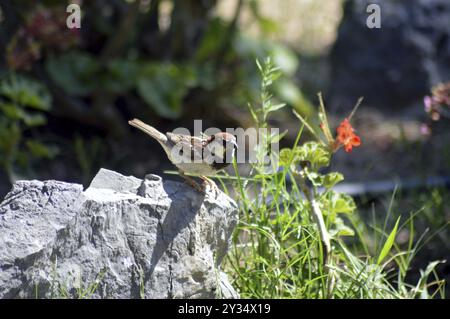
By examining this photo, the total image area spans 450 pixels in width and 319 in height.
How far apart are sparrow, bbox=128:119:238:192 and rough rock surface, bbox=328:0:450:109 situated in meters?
4.11

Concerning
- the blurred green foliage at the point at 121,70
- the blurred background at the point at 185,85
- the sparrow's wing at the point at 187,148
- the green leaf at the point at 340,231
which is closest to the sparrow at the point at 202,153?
the sparrow's wing at the point at 187,148

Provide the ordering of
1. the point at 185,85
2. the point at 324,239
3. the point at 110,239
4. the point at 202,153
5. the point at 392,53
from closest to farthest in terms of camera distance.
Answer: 1. the point at 110,239
2. the point at 202,153
3. the point at 324,239
4. the point at 185,85
5. the point at 392,53

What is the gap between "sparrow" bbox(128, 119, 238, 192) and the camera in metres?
2.69

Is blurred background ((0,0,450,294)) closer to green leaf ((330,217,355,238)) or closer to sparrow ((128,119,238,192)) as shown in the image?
green leaf ((330,217,355,238))

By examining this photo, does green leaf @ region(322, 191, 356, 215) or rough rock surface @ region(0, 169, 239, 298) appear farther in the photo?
green leaf @ region(322, 191, 356, 215)

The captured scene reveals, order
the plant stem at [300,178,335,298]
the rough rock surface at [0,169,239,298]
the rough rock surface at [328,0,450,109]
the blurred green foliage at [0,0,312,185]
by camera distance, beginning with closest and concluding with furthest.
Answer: the rough rock surface at [0,169,239,298]
the plant stem at [300,178,335,298]
the blurred green foliage at [0,0,312,185]
the rough rock surface at [328,0,450,109]

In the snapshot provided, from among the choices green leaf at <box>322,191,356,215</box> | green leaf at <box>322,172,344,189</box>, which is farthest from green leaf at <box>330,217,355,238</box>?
green leaf at <box>322,172,344,189</box>

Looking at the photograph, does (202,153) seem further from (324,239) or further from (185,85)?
(185,85)

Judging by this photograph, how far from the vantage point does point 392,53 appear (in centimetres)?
661

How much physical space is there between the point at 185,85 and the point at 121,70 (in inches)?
19.0

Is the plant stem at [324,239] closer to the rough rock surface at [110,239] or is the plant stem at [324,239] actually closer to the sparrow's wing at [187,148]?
the rough rock surface at [110,239]

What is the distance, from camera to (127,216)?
2.59m

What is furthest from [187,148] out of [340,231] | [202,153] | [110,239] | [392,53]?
[392,53]
